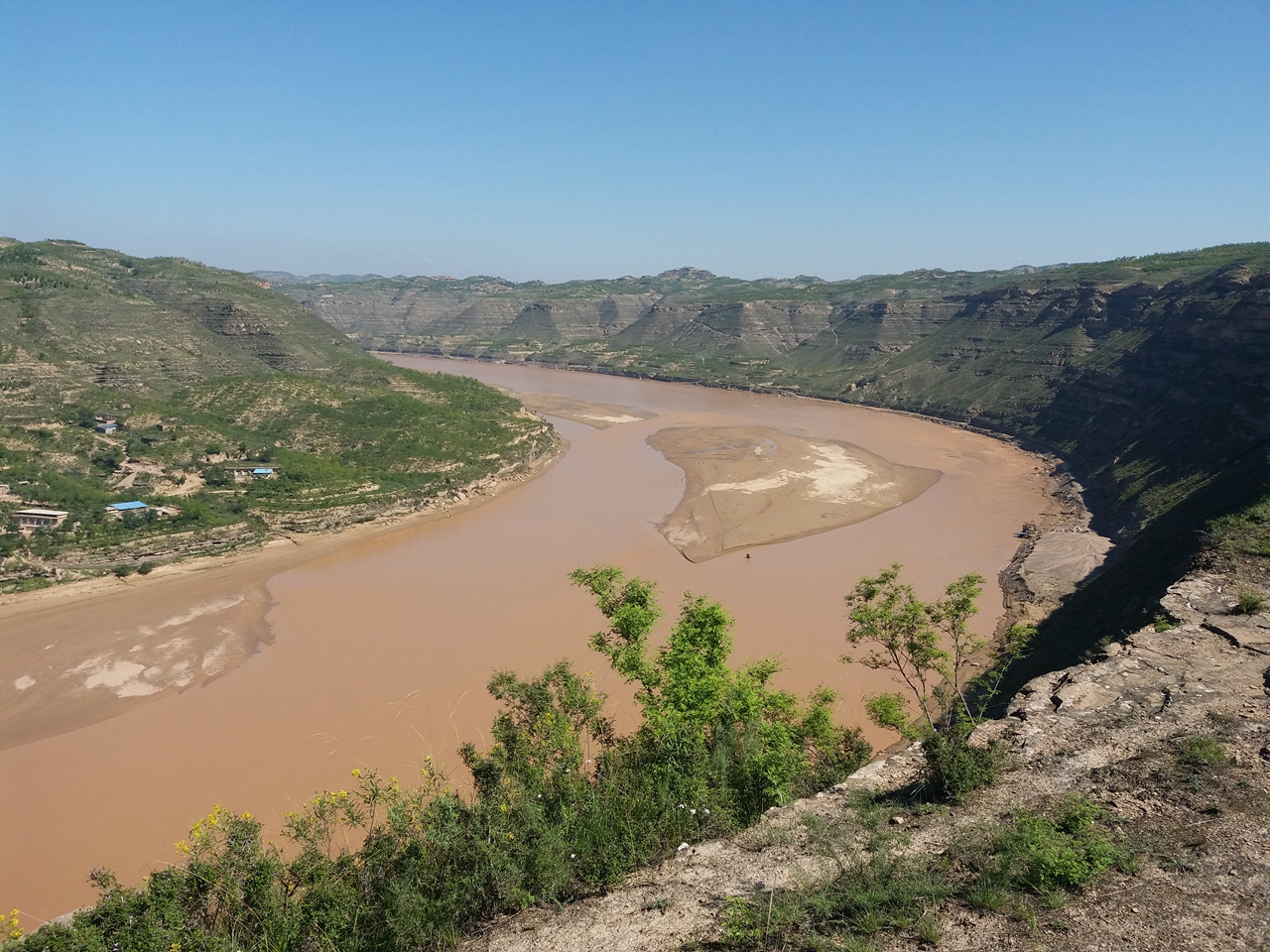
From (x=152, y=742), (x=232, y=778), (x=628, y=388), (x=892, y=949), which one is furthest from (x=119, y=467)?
(x=628, y=388)

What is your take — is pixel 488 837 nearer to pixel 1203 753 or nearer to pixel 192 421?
pixel 1203 753

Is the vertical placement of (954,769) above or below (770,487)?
above

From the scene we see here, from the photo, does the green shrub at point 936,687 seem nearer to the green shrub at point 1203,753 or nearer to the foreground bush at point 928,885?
the foreground bush at point 928,885

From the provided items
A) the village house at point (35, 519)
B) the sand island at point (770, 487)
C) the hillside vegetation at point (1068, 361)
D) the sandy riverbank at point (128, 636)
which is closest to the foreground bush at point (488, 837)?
the hillside vegetation at point (1068, 361)

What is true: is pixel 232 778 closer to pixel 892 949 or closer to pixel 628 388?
pixel 892 949

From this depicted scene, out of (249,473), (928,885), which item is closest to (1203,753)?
(928,885)
